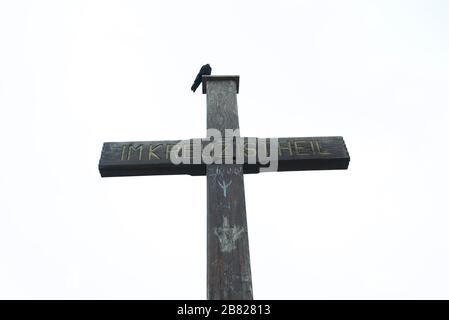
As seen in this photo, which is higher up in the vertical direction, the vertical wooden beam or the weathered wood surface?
the weathered wood surface

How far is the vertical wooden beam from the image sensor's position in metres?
4.02

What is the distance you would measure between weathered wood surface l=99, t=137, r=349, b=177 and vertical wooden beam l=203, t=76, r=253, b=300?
235 mm

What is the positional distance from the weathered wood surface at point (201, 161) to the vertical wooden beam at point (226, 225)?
24 centimetres

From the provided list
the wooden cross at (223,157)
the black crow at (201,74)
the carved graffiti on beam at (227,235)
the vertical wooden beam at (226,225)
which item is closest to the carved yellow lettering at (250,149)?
the wooden cross at (223,157)

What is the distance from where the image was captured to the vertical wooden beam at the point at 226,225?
4023 millimetres

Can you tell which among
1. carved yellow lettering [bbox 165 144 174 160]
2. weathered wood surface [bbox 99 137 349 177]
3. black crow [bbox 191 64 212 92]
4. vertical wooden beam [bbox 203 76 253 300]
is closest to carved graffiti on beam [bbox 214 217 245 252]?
vertical wooden beam [bbox 203 76 253 300]

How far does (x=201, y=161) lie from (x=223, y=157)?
215mm

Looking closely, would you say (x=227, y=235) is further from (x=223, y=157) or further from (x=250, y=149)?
(x=250, y=149)

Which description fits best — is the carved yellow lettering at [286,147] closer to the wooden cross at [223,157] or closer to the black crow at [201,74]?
the wooden cross at [223,157]

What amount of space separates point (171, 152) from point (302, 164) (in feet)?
4.22

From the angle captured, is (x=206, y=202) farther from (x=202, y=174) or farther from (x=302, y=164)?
(x=302, y=164)

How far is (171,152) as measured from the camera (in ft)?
16.7

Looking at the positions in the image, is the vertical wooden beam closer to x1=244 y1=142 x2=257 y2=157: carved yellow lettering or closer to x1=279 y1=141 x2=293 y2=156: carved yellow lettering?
x1=244 y1=142 x2=257 y2=157: carved yellow lettering

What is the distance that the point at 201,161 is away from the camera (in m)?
5.00
